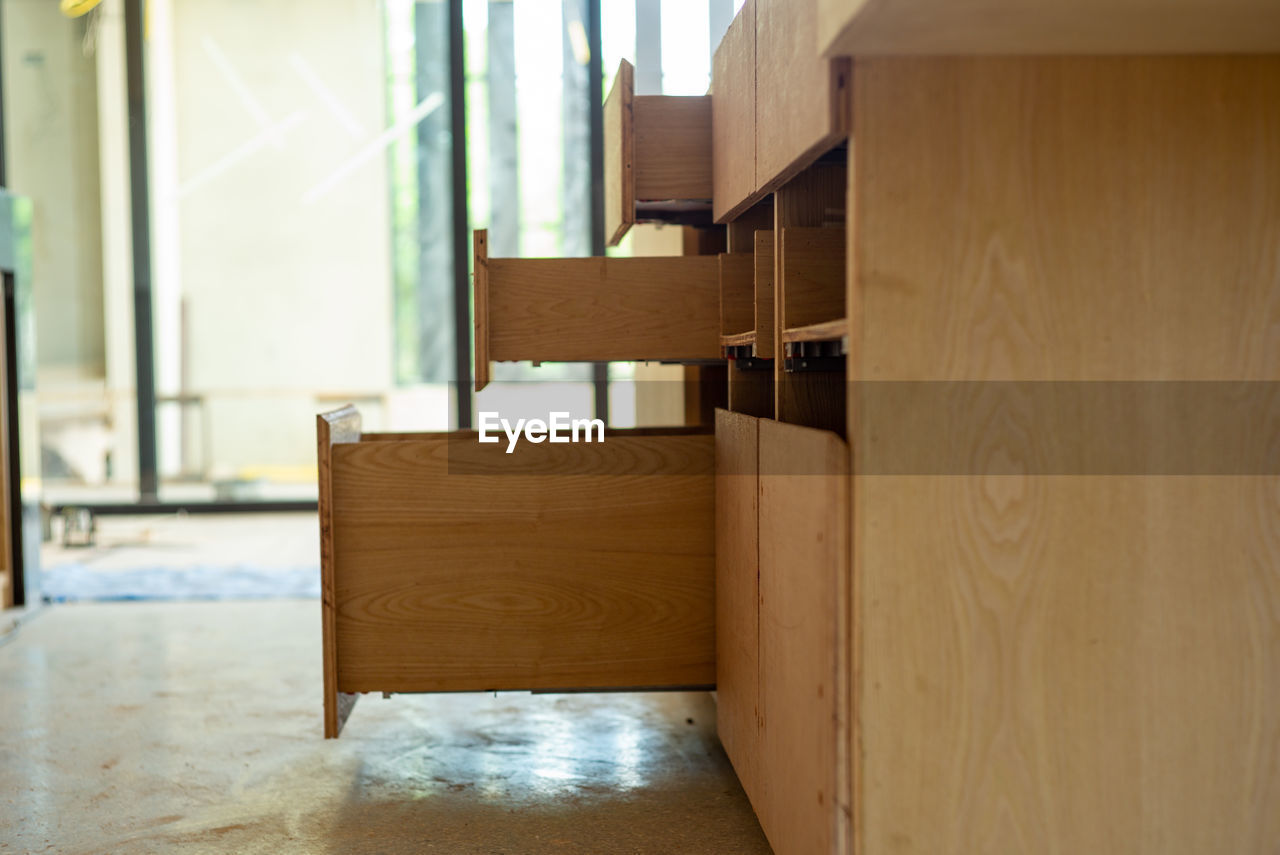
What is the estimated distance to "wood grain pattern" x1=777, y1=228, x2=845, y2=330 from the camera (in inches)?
71.0

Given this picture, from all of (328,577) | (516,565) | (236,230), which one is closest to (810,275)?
(516,565)

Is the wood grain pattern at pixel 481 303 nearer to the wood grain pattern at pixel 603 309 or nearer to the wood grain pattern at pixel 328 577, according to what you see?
the wood grain pattern at pixel 603 309

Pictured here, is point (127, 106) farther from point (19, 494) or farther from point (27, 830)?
point (27, 830)

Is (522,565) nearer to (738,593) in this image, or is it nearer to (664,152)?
(738,593)

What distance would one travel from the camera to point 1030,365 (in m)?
1.43

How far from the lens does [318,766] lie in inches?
93.7

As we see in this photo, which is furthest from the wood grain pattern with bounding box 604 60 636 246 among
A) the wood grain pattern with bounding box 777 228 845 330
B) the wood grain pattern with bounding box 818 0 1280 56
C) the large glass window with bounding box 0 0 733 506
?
the large glass window with bounding box 0 0 733 506

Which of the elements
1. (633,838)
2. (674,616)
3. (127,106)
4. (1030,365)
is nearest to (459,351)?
(127,106)

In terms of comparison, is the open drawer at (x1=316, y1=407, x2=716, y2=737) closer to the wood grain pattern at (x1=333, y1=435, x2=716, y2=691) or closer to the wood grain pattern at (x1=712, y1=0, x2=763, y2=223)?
the wood grain pattern at (x1=333, y1=435, x2=716, y2=691)

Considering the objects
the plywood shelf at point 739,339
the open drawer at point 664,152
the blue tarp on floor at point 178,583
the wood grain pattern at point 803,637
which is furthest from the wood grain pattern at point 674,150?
the blue tarp on floor at point 178,583

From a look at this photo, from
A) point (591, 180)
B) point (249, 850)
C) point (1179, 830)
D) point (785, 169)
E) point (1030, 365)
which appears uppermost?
point (591, 180)

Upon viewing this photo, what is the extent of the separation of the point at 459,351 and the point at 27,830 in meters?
3.35

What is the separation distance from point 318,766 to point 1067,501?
162 centimetres

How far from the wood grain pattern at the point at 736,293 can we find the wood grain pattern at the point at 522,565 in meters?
0.24
